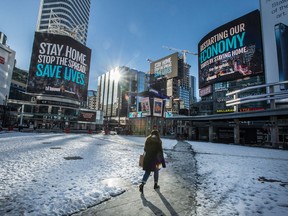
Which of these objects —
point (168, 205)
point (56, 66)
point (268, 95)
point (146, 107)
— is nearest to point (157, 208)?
point (168, 205)

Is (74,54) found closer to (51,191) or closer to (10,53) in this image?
(10,53)

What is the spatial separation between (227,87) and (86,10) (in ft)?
384

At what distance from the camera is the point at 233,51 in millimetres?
45781

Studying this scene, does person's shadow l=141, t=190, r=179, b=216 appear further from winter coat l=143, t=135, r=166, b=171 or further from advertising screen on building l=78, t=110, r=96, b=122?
advertising screen on building l=78, t=110, r=96, b=122

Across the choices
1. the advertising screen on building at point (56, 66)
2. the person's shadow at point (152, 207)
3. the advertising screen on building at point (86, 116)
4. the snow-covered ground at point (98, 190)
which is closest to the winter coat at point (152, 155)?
the person's shadow at point (152, 207)

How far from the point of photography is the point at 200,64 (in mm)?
57125

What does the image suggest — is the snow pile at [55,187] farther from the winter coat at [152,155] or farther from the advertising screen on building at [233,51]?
the advertising screen on building at [233,51]

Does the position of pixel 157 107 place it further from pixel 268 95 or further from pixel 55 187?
pixel 55 187

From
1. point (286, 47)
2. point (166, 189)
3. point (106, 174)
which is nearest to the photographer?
point (166, 189)

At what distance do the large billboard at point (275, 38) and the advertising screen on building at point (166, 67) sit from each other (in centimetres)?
3614

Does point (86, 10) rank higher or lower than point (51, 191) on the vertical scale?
higher

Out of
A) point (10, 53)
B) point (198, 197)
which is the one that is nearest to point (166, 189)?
point (198, 197)

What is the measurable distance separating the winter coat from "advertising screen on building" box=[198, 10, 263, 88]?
150 feet

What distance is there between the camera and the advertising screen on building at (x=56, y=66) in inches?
2281
